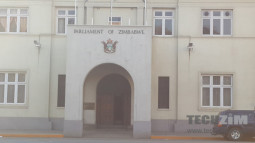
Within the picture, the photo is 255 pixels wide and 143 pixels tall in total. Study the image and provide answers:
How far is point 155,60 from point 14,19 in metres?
9.20

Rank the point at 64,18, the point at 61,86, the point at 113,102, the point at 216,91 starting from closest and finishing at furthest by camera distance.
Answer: the point at 216,91
the point at 61,86
the point at 64,18
the point at 113,102

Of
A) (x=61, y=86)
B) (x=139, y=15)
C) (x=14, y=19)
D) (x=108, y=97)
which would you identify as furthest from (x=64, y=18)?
(x=108, y=97)

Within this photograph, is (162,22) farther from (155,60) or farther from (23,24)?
(23,24)

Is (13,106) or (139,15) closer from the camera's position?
(13,106)

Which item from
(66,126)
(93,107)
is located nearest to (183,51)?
(93,107)

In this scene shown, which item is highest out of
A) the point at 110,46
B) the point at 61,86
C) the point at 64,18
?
the point at 64,18

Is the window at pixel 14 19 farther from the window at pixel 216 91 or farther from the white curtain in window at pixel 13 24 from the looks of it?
the window at pixel 216 91

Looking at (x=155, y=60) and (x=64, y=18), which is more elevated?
(x=64, y=18)

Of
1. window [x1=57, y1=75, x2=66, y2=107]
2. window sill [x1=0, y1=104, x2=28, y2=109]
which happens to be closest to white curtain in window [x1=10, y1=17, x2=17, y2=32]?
window [x1=57, y1=75, x2=66, y2=107]

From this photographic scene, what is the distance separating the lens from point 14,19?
→ 2906cm

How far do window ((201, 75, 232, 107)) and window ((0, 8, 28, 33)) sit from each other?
11.7 m

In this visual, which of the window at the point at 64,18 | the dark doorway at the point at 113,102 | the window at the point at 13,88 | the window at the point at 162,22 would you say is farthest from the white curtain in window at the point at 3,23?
A: the window at the point at 162,22

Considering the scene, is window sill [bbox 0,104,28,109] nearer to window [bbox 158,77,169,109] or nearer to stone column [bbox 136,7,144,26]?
window [bbox 158,77,169,109]

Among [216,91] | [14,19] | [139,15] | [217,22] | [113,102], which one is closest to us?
[216,91]
